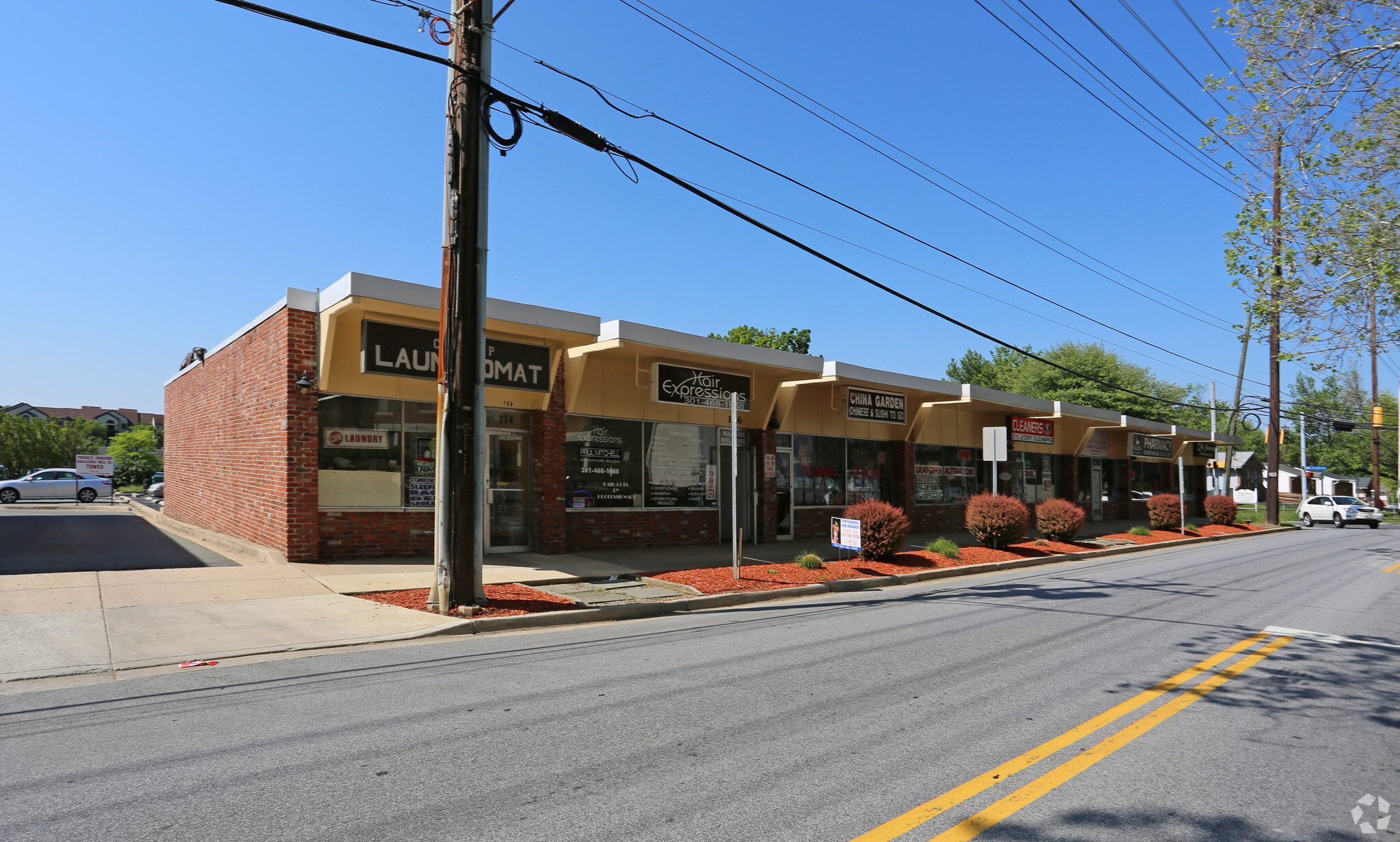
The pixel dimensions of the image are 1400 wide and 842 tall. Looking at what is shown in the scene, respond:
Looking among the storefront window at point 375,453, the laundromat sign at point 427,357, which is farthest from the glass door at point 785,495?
the storefront window at point 375,453

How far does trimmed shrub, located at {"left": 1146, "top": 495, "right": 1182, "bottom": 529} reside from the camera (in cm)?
2756

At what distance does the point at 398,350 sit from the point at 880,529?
9.24 metres

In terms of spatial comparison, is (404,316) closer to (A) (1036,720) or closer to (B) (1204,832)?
(A) (1036,720)

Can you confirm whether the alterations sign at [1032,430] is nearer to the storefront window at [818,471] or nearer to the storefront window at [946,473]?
the storefront window at [946,473]

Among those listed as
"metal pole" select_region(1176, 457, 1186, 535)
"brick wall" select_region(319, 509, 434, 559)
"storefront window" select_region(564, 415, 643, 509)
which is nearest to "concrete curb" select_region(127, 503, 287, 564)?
"brick wall" select_region(319, 509, 434, 559)

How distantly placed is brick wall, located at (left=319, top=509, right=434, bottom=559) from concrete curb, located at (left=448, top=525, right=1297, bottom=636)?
5.09m

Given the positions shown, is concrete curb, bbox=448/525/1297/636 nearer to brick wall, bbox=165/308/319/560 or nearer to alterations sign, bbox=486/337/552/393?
brick wall, bbox=165/308/319/560

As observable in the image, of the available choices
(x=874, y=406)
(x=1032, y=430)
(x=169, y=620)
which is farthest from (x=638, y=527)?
(x=1032, y=430)

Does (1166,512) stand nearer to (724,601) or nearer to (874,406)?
(874,406)

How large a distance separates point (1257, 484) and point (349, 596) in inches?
3712

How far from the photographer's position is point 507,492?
1526cm

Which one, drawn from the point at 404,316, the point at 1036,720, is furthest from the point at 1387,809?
the point at 404,316

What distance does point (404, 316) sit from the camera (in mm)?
13055

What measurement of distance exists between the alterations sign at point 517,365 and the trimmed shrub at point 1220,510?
28.3 m
